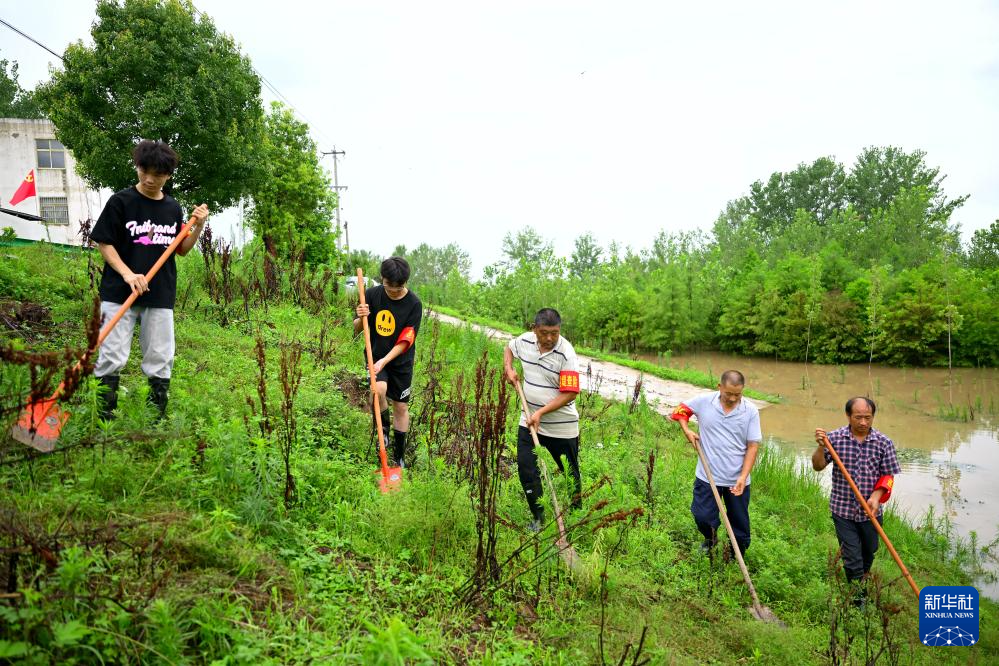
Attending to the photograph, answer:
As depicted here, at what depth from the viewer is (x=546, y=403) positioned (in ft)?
15.6

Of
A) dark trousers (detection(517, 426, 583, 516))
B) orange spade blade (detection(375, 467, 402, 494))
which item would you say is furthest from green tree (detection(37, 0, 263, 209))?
dark trousers (detection(517, 426, 583, 516))

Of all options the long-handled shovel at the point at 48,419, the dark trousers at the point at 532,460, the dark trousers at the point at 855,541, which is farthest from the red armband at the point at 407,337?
the dark trousers at the point at 855,541

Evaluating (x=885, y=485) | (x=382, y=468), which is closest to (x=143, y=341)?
(x=382, y=468)

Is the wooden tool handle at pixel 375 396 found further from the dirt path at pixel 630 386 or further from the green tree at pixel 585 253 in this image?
the green tree at pixel 585 253

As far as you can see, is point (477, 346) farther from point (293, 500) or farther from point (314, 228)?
point (314, 228)

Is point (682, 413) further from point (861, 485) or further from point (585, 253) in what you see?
point (585, 253)

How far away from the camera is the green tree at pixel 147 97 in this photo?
14.1m

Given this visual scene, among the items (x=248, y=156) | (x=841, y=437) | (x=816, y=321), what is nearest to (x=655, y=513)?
(x=841, y=437)

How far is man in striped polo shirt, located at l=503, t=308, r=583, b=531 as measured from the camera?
4652 millimetres

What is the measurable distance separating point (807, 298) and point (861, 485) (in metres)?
15.6

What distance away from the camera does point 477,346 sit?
10836 mm

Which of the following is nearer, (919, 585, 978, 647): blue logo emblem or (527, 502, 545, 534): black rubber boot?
(919, 585, 978, 647): blue logo emblem

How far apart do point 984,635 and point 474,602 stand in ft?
15.0

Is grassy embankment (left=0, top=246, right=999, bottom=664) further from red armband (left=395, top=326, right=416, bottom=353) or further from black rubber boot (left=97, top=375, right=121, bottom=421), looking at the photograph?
red armband (left=395, top=326, right=416, bottom=353)
